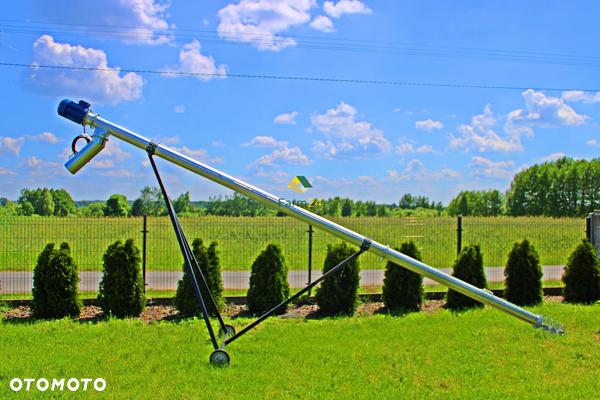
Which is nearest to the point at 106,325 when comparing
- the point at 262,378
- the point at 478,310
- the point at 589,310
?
the point at 262,378

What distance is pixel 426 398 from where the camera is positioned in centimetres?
360

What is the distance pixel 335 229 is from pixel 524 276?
5.95 m

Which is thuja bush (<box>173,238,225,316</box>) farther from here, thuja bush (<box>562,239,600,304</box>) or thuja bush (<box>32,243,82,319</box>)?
thuja bush (<box>562,239,600,304</box>)

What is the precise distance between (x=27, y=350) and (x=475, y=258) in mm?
7449

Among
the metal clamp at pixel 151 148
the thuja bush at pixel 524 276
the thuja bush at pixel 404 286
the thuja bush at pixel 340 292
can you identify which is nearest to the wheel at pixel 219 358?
the metal clamp at pixel 151 148

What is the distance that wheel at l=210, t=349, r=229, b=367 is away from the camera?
414 cm

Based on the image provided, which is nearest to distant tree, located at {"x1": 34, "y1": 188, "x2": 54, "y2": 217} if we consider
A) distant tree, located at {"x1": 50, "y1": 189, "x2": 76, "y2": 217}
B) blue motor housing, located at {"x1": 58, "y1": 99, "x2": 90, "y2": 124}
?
distant tree, located at {"x1": 50, "y1": 189, "x2": 76, "y2": 217}

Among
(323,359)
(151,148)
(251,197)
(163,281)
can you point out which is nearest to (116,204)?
(163,281)

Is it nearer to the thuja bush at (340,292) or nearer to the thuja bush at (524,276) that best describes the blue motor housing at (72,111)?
the thuja bush at (340,292)

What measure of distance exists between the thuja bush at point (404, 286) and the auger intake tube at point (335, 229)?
3430mm

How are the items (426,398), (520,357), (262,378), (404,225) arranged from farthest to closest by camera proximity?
(404,225) < (520,357) < (262,378) < (426,398)

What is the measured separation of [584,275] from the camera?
324 inches

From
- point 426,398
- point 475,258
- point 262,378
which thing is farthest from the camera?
point 475,258

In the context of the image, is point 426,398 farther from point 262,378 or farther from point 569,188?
point 569,188
